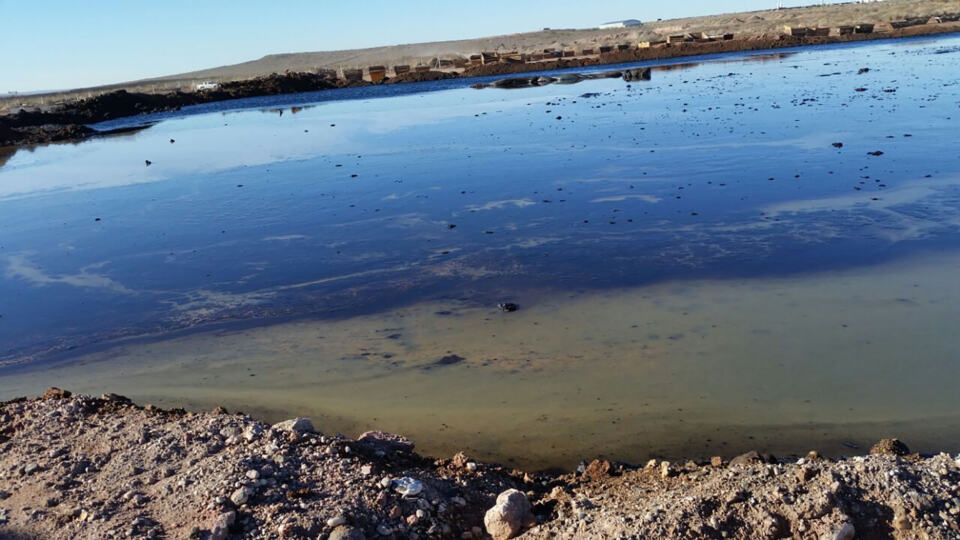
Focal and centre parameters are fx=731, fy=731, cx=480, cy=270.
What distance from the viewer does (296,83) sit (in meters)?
56.1

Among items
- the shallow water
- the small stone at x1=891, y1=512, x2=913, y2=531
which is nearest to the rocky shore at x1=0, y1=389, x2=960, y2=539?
the small stone at x1=891, y1=512, x2=913, y2=531

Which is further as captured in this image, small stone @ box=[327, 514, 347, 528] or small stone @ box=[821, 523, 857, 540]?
small stone @ box=[327, 514, 347, 528]

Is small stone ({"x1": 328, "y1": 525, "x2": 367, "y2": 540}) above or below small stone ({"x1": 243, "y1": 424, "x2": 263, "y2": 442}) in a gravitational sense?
below

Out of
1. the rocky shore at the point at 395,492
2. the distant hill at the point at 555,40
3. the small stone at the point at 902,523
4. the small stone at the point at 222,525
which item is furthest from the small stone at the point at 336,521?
the distant hill at the point at 555,40

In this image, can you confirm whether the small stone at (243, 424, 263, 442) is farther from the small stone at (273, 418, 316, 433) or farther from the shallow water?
the shallow water

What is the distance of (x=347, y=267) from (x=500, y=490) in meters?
6.12

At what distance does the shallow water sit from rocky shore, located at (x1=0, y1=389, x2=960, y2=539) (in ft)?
2.78

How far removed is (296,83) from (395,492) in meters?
55.8

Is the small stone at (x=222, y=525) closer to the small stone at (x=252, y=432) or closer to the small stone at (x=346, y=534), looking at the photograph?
the small stone at (x=346, y=534)

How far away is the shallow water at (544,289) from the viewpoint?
5.92 m

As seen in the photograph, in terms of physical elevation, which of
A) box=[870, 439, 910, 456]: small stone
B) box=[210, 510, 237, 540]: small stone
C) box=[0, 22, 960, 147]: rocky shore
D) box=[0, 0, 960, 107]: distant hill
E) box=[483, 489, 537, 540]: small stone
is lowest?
box=[870, 439, 910, 456]: small stone

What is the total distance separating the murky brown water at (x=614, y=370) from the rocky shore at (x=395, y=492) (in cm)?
65

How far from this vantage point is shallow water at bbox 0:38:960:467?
592cm

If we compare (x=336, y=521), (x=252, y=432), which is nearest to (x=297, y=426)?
(x=252, y=432)
